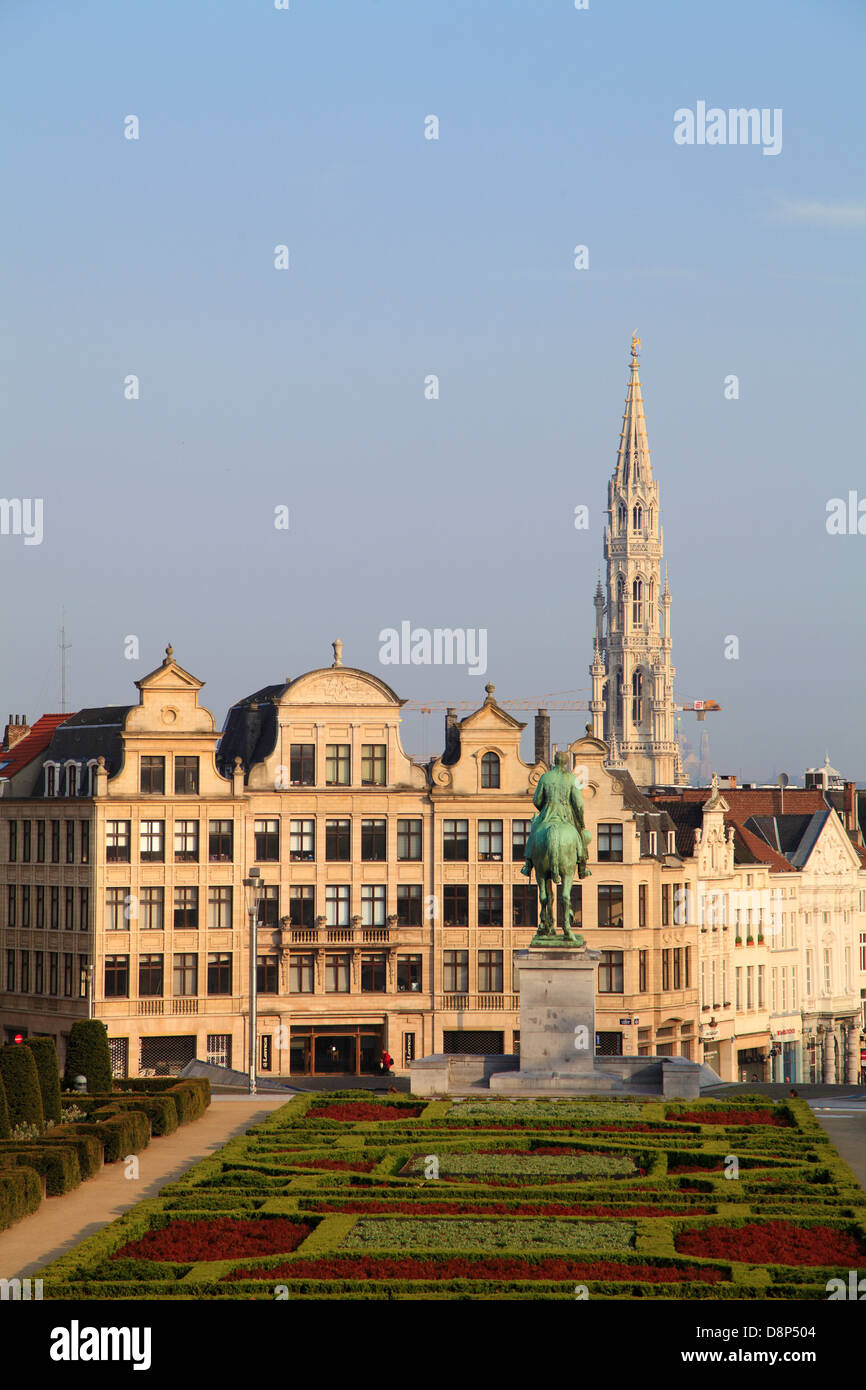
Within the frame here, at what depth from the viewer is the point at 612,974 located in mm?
90188

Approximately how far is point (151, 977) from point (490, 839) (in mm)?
15424

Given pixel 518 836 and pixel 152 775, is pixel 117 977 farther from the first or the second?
pixel 518 836

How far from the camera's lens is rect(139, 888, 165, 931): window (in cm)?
8419

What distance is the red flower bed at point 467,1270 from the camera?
33.4m

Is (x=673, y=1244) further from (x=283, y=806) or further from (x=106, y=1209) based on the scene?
(x=283, y=806)

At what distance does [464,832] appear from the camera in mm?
88750

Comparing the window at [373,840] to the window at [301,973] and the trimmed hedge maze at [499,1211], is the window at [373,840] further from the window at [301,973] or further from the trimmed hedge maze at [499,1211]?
the trimmed hedge maze at [499,1211]

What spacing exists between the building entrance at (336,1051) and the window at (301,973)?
1680 mm

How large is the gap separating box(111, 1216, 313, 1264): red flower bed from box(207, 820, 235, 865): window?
47.2m

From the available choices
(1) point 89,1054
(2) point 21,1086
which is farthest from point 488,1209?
(1) point 89,1054

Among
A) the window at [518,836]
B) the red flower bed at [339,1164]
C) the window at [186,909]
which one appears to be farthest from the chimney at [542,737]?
the red flower bed at [339,1164]

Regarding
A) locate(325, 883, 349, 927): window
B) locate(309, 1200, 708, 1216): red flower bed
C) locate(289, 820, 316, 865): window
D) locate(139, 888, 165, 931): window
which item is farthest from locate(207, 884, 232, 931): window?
locate(309, 1200, 708, 1216): red flower bed
